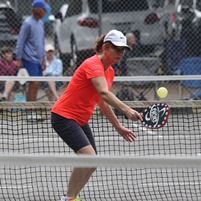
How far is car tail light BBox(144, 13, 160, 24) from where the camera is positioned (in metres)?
15.0

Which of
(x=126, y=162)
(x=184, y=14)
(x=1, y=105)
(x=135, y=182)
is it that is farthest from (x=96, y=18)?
(x=126, y=162)

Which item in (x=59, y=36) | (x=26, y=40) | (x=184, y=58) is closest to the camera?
(x=26, y=40)

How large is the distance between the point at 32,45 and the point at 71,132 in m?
6.52

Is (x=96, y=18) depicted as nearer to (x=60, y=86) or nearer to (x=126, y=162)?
(x=60, y=86)

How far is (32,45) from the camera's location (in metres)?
13.6

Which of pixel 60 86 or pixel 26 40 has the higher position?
pixel 26 40

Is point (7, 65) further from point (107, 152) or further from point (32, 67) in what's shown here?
point (107, 152)

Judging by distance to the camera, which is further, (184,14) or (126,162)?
(184,14)

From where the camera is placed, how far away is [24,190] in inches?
330

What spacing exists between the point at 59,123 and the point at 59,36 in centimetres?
871

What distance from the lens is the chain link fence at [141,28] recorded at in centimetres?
1481

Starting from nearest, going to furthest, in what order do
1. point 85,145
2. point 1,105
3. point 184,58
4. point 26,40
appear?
1. point 85,145
2. point 1,105
3. point 26,40
4. point 184,58

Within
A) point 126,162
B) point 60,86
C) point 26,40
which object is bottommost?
point 60,86

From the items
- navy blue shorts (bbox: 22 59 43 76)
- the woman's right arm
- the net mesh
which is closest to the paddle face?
the woman's right arm
